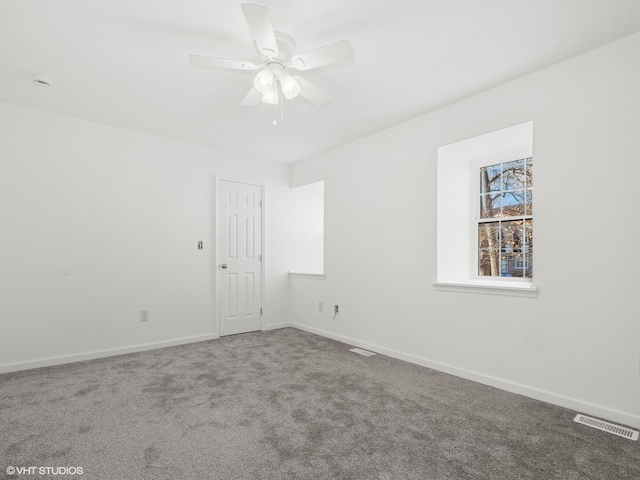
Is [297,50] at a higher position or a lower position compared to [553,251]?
higher

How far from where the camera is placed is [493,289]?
2.77 metres

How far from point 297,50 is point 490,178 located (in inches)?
91.1

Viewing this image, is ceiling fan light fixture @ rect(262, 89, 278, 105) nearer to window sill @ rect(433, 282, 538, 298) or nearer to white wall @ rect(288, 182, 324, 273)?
window sill @ rect(433, 282, 538, 298)

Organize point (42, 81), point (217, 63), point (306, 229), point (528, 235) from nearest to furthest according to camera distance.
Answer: point (217, 63) → point (42, 81) → point (528, 235) → point (306, 229)

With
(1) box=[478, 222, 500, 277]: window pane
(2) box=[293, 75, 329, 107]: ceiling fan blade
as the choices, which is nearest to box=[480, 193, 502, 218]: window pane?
(1) box=[478, 222, 500, 277]: window pane

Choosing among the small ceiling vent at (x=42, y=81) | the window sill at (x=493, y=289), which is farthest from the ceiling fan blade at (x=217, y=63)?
the window sill at (x=493, y=289)

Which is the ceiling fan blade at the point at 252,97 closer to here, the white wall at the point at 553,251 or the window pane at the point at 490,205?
the white wall at the point at 553,251

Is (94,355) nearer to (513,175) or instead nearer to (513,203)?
(513,203)

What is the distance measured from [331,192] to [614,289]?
121 inches

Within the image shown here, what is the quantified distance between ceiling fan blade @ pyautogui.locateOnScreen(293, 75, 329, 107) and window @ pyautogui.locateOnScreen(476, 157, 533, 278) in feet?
6.48

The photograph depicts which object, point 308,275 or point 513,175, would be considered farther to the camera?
point 308,275

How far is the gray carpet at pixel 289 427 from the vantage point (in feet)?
5.58

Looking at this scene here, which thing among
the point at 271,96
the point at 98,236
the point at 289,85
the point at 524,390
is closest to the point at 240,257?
the point at 98,236

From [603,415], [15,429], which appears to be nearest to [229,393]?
[15,429]
